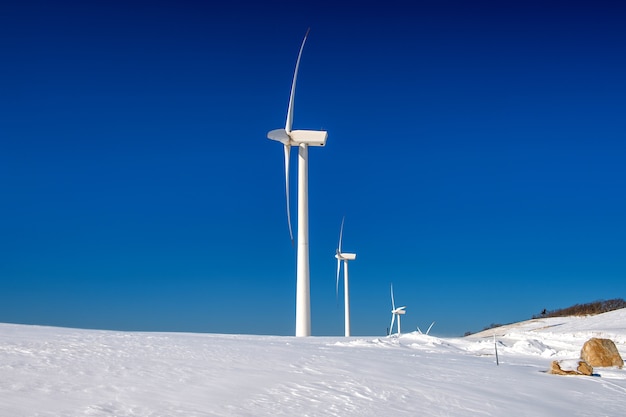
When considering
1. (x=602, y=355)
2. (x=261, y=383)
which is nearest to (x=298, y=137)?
(x=602, y=355)

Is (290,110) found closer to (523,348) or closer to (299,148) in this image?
(299,148)

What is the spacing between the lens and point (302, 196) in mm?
28578

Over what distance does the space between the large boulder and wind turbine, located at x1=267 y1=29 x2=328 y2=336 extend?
1219 cm

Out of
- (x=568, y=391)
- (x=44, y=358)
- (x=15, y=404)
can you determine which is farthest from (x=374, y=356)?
(x=15, y=404)

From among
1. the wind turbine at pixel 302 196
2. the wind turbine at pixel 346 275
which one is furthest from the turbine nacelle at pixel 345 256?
the wind turbine at pixel 302 196

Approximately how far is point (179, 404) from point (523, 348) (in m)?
16.1

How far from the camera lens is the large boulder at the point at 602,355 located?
54.3ft

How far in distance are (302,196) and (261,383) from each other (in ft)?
65.6

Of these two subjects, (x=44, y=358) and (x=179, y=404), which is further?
(x=44, y=358)

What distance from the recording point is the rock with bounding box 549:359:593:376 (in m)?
13.6

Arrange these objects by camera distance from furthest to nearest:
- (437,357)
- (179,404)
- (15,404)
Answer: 1. (437,357)
2. (179,404)
3. (15,404)

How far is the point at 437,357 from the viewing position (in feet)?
50.6

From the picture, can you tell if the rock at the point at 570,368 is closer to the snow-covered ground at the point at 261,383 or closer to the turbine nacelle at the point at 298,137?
the snow-covered ground at the point at 261,383

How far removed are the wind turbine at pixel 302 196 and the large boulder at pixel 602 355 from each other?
12.2 meters
